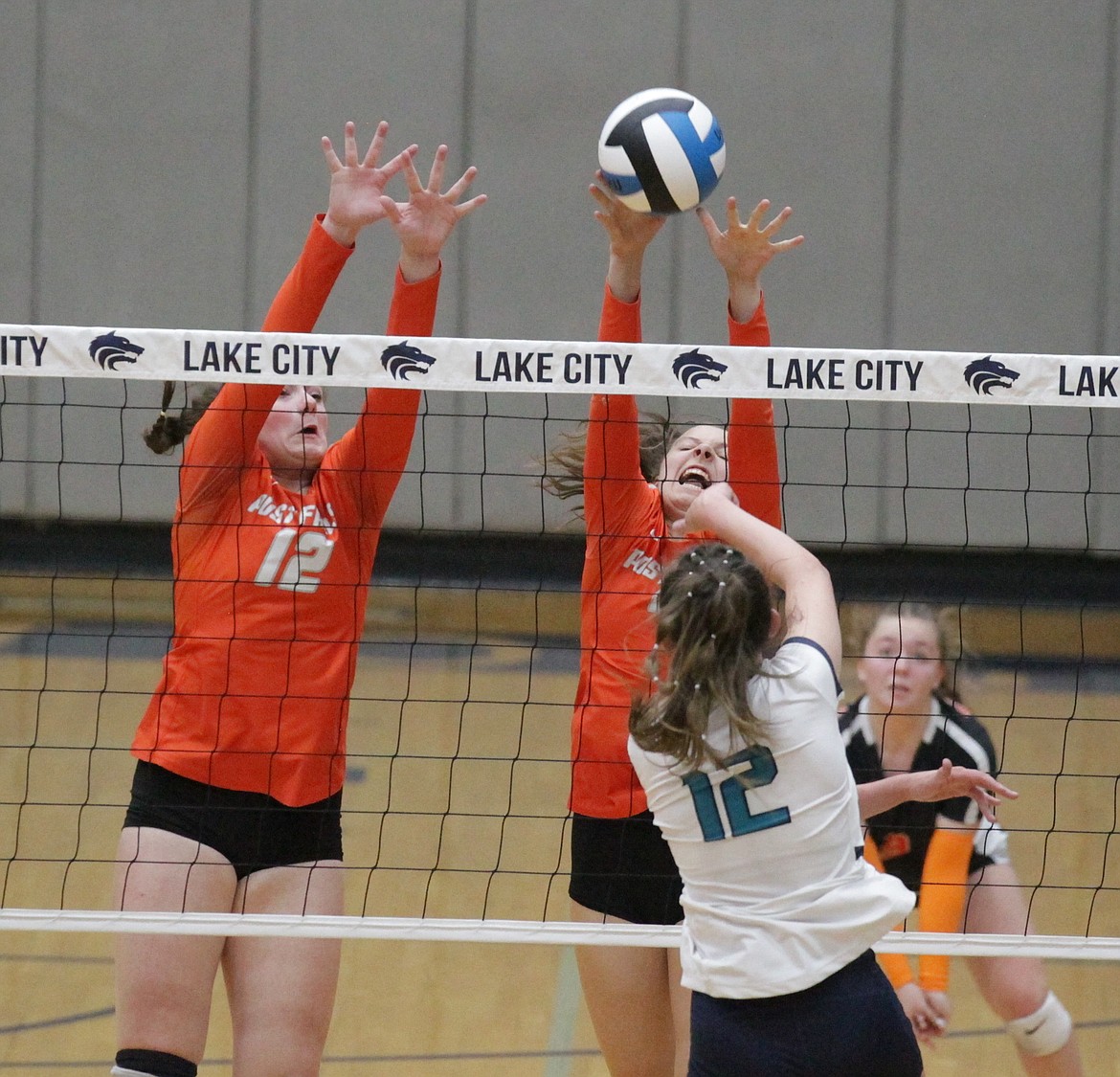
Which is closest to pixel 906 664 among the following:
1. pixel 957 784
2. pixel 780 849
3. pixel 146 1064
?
pixel 957 784

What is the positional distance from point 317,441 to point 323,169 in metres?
7.82

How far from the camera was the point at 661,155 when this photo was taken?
361 centimetres

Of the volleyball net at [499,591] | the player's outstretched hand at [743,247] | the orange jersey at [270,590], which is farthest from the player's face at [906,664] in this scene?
the orange jersey at [270,590]

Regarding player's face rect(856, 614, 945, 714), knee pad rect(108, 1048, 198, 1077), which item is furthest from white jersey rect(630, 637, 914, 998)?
player's face rect(856, 614, 945, 714)

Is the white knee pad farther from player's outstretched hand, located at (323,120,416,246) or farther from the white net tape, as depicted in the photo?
player's outstretched hand, located at (323,120,416,246)

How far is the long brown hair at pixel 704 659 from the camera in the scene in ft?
7.58

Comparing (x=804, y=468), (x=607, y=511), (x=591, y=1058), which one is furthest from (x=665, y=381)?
(x=804, y=468)

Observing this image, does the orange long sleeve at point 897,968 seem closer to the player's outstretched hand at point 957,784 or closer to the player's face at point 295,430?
the player's outstretched hand at point 957,784

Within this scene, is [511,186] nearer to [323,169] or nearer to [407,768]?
[323,169]

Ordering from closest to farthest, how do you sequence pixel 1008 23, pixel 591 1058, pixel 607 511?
pixel 607 511
pixel 591 1058
pixel 1008 23

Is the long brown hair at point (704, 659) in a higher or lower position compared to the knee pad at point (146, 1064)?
higher

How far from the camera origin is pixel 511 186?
34.8ft

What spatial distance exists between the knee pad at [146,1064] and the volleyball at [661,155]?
217 centimetres

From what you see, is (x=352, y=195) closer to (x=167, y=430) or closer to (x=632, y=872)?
(x=167, y=430)
